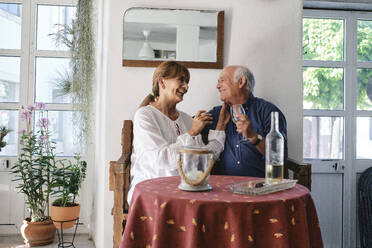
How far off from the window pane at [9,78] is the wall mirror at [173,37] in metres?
1.49

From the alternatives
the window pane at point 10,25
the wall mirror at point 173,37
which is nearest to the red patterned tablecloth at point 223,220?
the wall mirror at point 173,37

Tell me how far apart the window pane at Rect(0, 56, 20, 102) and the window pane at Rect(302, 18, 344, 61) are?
2.96 meters

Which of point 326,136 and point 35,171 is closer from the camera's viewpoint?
point 35,171

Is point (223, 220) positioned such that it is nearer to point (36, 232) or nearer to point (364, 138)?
point (36, 232)

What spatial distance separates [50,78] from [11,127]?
0.64 metres

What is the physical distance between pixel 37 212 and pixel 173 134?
1662 mm

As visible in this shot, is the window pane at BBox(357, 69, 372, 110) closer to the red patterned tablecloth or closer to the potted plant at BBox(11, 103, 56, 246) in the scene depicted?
the red patterned tablecloth

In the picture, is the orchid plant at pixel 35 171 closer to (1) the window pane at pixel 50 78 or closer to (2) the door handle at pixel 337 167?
(1) the window pane at pixel 50 78

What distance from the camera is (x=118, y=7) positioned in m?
2.61

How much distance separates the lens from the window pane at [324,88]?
327 centimetres

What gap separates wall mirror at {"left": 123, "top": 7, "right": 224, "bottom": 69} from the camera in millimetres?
2600

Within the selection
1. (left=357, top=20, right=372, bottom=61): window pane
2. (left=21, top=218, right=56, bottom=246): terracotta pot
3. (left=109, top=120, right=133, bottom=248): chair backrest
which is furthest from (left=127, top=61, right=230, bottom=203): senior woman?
(left=357, top=20, right=372, bottom=61): window pane

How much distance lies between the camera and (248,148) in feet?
7.25

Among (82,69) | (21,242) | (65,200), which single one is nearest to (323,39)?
(82,69)
